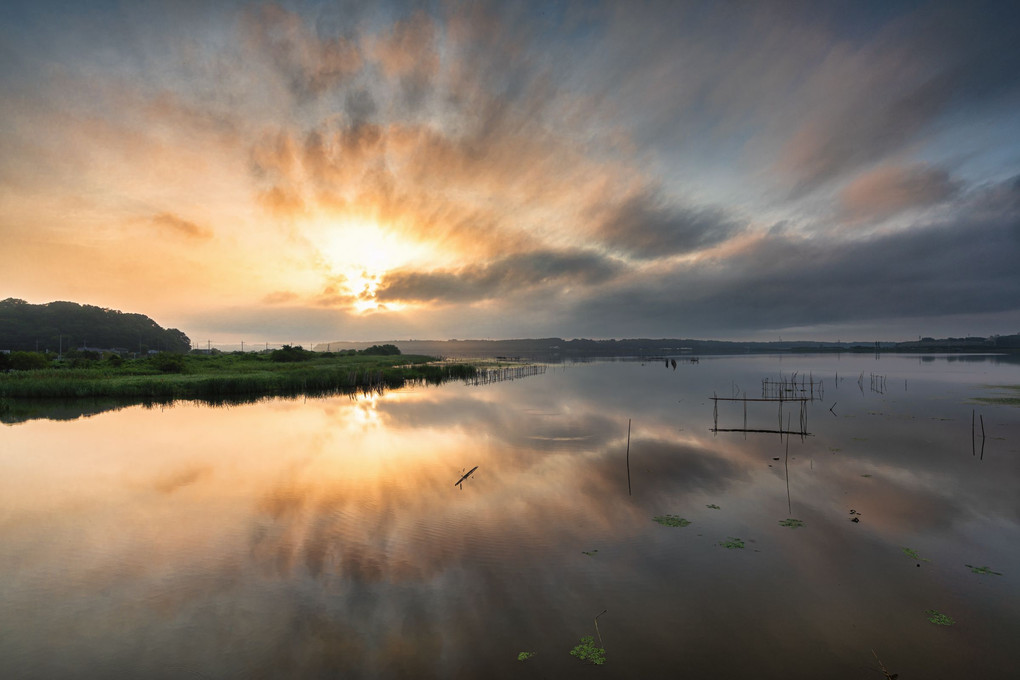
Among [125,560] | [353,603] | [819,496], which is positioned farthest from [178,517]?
[819,496]

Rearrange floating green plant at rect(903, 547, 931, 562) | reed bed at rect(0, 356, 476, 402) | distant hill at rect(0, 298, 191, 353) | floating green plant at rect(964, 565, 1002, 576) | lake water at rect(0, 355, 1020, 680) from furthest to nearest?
distant hill at rect(0, 298, 191, 353), reed bed at rect(0, 356, 476, 402), floating green plant at rect(903, 547, 931, 562), floating green plant at rect(964, 565, 1002, 576), lake water at rect(0, 355, 1020, 680)

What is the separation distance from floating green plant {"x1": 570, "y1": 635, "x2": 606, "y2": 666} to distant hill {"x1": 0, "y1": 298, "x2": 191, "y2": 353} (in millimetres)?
147459

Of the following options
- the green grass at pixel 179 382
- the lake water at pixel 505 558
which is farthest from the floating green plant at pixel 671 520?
the green grass at pixel 179 382

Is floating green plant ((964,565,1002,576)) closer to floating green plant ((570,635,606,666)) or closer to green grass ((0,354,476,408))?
floating green plant ((570,635,606,666))

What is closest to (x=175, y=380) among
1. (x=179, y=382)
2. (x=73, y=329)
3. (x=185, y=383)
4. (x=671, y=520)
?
(x=179, y=382)

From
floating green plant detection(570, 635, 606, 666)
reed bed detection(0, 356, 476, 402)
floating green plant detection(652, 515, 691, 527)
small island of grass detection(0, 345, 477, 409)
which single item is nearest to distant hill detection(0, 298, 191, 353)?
small island of grass detection(0, 345, 477, 409)

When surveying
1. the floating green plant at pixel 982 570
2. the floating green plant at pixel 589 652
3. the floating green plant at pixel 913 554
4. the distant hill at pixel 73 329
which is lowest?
the floating green plant at pixel 982 570

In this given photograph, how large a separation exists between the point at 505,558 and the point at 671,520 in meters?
4.81

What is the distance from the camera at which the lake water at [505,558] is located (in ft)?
20.4

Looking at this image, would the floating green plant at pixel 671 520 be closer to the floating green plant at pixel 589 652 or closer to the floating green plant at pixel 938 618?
the floating green plant at pixel 938 618

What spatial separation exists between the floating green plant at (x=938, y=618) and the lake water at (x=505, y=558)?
0.14m

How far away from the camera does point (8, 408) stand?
96.2 ft

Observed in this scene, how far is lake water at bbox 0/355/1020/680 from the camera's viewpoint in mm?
6227

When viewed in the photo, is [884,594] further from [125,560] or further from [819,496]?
[125,560]
